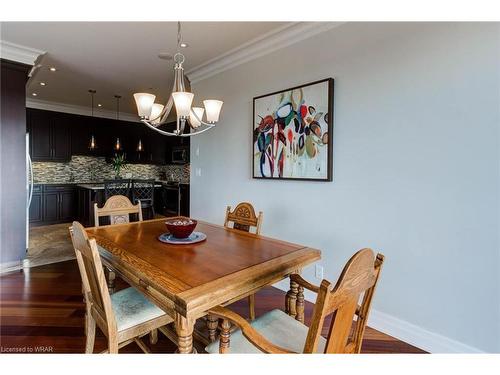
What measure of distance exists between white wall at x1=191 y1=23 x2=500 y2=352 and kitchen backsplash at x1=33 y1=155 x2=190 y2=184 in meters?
5.28

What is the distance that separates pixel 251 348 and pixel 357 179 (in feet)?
5.17

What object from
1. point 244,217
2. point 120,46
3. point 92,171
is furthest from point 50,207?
point 244,217

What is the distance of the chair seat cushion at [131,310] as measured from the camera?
1.46 m

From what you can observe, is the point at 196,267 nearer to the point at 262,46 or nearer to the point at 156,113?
the point at 156,113

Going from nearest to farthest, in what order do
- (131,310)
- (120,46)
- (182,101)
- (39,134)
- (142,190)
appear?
(131,310) → (182,101) → (120,46) → (142,190) → (39,134)

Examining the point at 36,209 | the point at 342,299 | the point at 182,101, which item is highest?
the point at 182,101

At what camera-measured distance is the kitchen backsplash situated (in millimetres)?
6181

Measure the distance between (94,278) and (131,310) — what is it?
0.33 metres

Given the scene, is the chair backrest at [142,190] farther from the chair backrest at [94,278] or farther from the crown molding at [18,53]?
Answer: the chair backrest at [94,278]

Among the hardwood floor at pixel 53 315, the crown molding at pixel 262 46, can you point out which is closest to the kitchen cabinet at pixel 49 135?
the hardwood floor at pixel 53 315

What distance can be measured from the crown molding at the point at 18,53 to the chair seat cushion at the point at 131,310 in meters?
3.34

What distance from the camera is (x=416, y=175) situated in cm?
Answer: 196

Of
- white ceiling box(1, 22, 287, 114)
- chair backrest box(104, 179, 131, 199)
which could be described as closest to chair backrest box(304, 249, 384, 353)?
white ceiling box(1, 22, 287, 114)

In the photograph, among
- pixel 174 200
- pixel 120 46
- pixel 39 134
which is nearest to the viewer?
pixel 120 46
